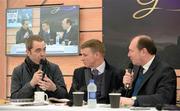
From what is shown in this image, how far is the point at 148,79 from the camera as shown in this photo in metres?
3.82

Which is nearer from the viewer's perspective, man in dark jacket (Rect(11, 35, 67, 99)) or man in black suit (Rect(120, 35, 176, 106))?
man in black suit (Rect(120, 35, 176, 106))

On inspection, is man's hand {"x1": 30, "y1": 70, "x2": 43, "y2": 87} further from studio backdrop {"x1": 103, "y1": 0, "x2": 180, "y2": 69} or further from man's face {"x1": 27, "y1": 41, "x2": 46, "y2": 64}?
studio backdrop {"x1": 103, "y1": 0, "x2": 180, "y2": 69}

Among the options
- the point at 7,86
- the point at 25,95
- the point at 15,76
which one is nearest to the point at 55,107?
the point at 25,95

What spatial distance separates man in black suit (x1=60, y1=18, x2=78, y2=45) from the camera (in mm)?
5117

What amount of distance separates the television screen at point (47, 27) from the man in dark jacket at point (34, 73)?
2.49 ft

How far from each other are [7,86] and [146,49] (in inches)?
90.3

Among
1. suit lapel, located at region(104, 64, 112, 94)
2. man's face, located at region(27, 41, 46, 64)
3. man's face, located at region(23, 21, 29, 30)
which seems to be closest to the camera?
suit lapel, located at region(104, 64, 112, 94)

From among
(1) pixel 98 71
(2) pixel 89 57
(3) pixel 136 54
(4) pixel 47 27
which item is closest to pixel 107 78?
(1) pixel 98 71

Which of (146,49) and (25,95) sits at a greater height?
(146,49)

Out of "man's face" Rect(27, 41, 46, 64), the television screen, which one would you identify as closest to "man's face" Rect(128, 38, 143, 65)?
"man's face" Rect(27, 41, 46, 64)

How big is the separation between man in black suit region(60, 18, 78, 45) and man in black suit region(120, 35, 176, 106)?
118 cm

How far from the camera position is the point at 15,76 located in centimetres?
437

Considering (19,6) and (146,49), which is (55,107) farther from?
(19,6)

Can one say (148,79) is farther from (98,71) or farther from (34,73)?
(34,73)
